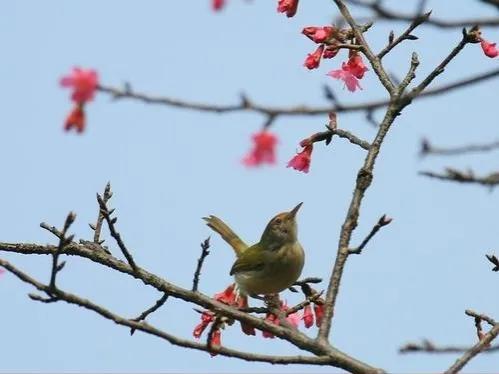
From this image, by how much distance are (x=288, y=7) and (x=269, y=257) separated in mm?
3140

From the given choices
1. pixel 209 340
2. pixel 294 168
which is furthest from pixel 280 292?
pixel 209 340

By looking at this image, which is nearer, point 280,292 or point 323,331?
point 323,331

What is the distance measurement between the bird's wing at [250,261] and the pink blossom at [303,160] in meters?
2.29

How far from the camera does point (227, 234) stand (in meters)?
10.3

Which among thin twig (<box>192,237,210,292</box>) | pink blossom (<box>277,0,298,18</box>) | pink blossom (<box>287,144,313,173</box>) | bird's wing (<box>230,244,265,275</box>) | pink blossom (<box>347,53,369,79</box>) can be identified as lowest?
thin twig (<box>192,237,210,292</box>)

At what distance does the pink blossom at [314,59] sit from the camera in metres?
7.38

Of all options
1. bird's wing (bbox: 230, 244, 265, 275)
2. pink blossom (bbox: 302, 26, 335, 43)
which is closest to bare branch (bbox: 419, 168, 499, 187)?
pink blossom (bbox: 302, 26, 335, 43)

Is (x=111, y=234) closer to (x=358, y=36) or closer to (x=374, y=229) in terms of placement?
(x=374, y=229)

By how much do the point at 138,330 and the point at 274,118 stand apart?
84.0 inches

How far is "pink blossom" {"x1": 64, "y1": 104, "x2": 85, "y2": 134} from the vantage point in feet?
12.8

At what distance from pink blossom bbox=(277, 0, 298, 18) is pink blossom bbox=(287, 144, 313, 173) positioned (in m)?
0.98

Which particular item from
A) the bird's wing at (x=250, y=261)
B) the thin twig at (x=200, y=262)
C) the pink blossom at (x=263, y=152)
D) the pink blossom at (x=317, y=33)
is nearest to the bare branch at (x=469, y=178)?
the pink blossom at (x=263, y=152)

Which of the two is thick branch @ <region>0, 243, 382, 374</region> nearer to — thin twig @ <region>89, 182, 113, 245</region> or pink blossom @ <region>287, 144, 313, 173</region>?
thin twig @ <region>89, 182, 113, 245</region>

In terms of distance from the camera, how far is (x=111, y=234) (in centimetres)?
547
